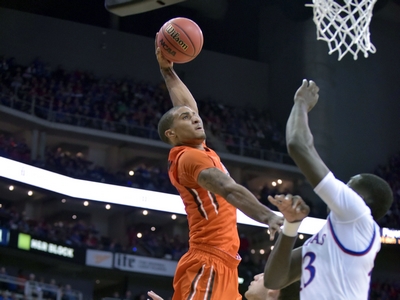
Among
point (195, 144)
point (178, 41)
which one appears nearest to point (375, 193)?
point (195, 144)

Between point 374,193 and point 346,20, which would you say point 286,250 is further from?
point 346,20

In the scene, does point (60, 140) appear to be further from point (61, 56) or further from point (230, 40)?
point (230, 40)

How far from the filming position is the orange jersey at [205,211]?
4.33 m

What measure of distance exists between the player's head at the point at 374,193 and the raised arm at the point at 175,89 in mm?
2261

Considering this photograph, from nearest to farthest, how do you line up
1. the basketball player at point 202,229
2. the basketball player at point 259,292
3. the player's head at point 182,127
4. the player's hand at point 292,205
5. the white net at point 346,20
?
the player's hand at point 292,205 → the basketball player at point 259,292 → the basketball player at point 202,229 → the player's head at point 182,127 → the white net at point 346,20

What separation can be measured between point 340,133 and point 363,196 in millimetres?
23778

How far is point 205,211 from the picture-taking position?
4.41 meters

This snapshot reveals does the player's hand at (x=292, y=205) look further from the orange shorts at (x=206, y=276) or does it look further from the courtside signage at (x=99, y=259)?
the courtside signage at (x=99, y=259)

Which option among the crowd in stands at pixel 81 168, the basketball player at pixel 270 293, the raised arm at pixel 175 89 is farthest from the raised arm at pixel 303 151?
the crowd in stands at pixel 81 168

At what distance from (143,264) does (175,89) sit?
17.1 metres

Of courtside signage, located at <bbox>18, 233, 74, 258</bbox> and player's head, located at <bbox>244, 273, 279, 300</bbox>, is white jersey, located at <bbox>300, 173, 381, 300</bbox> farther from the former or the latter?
courtside signage, located at <bbox>18, 233, 74, 258</bbox>

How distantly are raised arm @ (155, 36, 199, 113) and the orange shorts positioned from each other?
47.9 inches

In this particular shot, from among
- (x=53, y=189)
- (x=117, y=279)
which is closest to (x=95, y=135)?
(x=53, y=189)

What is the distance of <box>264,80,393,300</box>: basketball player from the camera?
9.25 ft
